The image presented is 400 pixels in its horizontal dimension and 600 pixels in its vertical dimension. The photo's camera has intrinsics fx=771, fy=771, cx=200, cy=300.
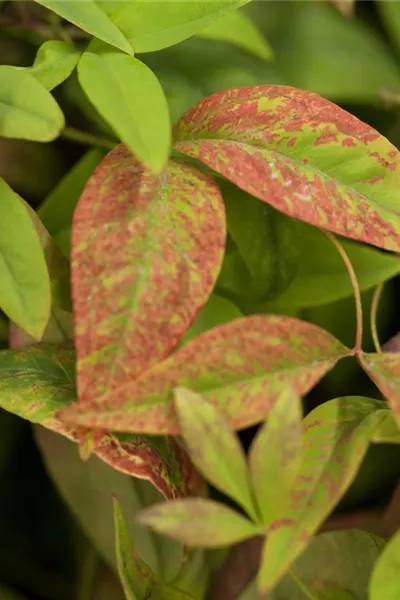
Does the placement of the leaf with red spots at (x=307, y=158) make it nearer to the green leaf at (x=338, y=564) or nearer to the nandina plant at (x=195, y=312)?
the nandina plant at (x=195, y=312)

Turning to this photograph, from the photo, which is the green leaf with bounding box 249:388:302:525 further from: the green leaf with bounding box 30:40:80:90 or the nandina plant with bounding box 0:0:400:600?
the green leaf with bounding box 30:40:80:90

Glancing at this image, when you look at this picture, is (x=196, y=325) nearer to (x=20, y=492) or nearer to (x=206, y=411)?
(x=206, y=411)

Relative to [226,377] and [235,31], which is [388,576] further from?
[235,31]

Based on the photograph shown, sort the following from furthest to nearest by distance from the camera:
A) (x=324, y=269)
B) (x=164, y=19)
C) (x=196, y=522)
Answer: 1. (x=324, y=269)
2. (x=164, y=19)
3. (x=196, y=522)

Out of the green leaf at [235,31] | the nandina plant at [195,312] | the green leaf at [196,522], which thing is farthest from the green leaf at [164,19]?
the green leaf at [196,522]

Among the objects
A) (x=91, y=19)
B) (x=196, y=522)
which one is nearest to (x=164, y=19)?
(x=91, y=19)

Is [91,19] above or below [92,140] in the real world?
above

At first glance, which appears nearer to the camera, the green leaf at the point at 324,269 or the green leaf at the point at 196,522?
the green leaf at the point at 196,522
